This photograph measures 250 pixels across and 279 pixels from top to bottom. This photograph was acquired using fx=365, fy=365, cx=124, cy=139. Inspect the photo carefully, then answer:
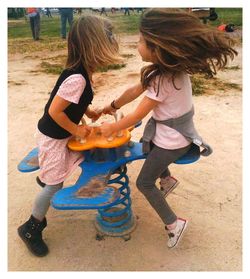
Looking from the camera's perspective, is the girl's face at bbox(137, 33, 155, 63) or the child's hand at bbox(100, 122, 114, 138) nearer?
the girl's face at bbox(137, 33, 155, 63)

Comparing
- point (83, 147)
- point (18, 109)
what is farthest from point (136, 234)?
point (18, 109)

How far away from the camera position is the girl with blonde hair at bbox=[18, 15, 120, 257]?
1719 millimetres

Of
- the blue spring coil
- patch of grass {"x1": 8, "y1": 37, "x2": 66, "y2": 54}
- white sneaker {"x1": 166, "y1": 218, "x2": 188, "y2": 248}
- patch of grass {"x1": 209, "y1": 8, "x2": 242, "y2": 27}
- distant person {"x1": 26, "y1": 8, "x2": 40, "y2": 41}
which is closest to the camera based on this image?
white sneaker {"x1": 166, "y1": 218, "x2": 188, "y2": 248}

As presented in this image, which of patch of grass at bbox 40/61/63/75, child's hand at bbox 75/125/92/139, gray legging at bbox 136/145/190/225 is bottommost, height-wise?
gray legging at bbox 136/145/190/225

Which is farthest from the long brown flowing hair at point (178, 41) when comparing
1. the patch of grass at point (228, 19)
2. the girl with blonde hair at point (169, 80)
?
the patch of grass at point (228, 19)

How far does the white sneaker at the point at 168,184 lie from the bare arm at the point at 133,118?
0.49 meters

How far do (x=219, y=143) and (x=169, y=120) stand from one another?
1.40 metres

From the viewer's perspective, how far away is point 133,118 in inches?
66.8

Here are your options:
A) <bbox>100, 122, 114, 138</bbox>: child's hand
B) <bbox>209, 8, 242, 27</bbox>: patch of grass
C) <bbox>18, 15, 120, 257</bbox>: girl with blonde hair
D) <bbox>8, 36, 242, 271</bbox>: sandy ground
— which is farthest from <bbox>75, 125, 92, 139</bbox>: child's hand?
<bbox>209, 8, 242, 27</bbox>: patch of grass

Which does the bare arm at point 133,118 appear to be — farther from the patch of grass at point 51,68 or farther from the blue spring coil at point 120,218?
the patch of grass at point 51,68

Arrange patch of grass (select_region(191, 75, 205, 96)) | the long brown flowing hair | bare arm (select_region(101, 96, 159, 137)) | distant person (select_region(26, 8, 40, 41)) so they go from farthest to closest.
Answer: distant person (select_region(26, 8, 40, 41)), patch of grass (select_region(191, 75, 205, 96)), bare arm (select_region(101, 96, 159, 137)), the long brown flowing hair

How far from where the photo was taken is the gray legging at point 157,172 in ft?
Answer: 5.69

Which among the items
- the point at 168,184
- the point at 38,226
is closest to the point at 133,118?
the point at 168,184

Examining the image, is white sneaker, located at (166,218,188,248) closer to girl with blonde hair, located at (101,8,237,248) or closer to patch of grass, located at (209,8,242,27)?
girl with blonde hair, located at (101,8,237,248)
